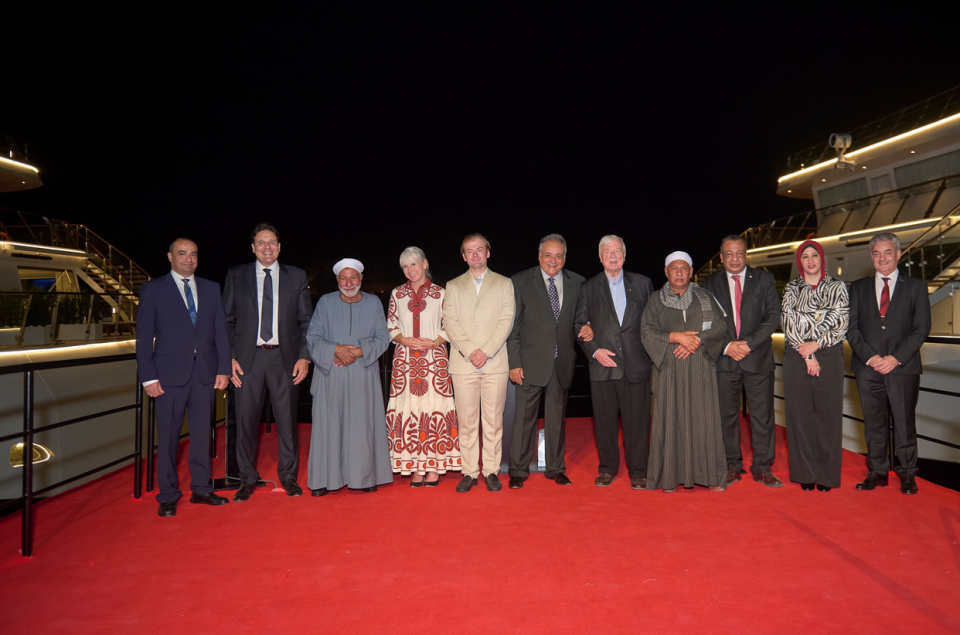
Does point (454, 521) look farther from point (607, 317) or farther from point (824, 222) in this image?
point (824, 222)

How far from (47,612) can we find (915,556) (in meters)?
3.55

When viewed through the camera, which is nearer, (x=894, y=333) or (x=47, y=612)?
(x=47, y=612)

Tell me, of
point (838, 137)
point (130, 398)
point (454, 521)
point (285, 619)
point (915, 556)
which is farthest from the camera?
point (838, 137)

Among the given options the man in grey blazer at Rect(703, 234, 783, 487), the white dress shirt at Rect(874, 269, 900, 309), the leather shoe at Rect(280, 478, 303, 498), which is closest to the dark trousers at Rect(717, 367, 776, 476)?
the man in grey blazer at Rect(703, 234, 783, 487)

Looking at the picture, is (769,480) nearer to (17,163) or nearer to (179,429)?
(179,429)

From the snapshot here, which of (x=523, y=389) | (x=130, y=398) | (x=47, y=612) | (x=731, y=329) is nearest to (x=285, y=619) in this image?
(x=47, y=612)

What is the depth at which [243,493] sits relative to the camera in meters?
3.36

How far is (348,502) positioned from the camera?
10.7 feet

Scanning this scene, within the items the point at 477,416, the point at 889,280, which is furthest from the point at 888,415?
the point at 477,416

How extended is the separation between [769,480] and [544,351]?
1666mm

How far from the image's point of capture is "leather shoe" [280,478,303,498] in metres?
3.42

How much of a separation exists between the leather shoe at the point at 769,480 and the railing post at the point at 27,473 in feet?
13.3

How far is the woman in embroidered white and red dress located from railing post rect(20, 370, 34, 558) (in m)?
1.86

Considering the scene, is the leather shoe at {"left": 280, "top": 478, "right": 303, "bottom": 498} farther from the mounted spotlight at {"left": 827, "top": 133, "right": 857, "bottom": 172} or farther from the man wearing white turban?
the mounted spotlight at {"left": 827, "top": 133, "right": 857, "bottom": 172}
